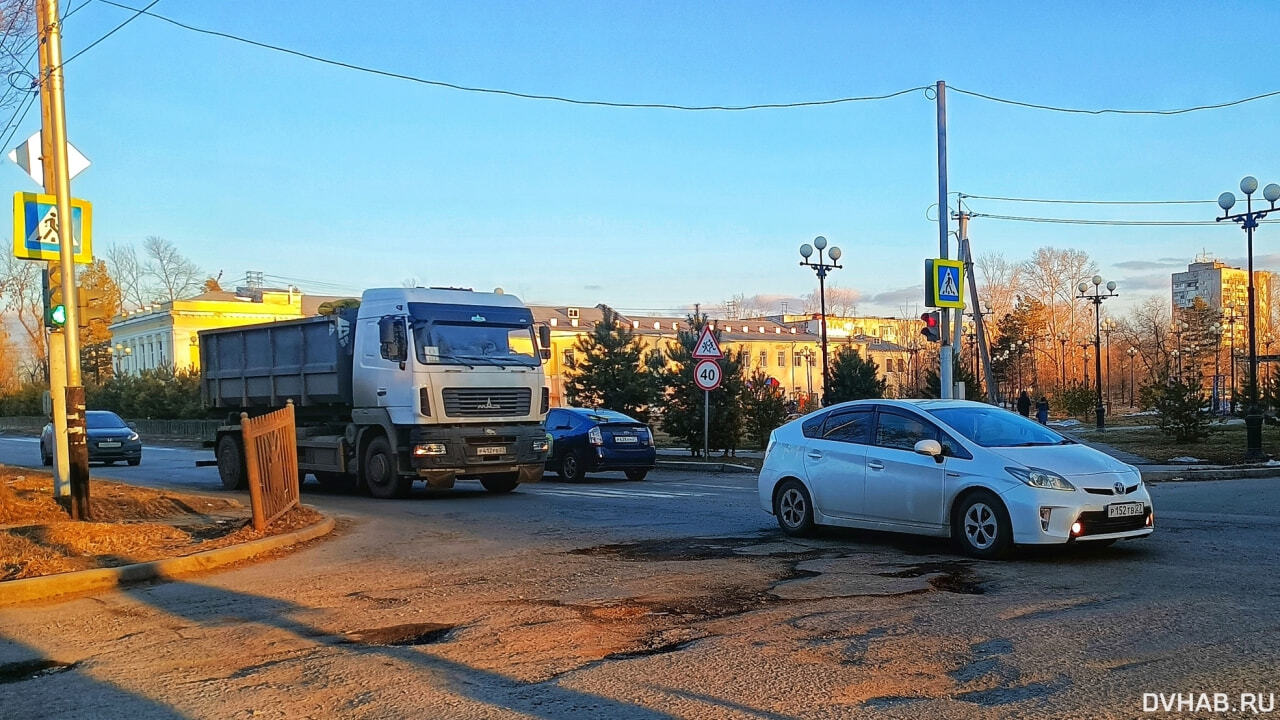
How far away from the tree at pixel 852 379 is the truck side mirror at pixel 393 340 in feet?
56.0

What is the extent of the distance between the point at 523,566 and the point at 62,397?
678cm

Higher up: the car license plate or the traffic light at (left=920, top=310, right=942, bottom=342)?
the traffic light at (left=920, top=310, right=942, bottom=342)

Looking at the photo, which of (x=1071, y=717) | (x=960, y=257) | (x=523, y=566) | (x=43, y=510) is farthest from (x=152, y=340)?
(x=1071, y=717)

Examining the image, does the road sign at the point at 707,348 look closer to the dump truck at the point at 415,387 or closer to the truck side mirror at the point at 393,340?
the dump truck at the point at 415,387

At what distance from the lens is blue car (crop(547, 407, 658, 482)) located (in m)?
21.2

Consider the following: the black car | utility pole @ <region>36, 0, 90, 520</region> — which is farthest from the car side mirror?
the black car

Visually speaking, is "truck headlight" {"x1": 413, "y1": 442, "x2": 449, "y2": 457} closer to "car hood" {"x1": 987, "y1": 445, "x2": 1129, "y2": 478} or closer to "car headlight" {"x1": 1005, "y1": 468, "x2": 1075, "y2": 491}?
"car hood" {"x1": 987, "y1": 445, "x2": 1129, "y2": 478}

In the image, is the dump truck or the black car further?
the black car

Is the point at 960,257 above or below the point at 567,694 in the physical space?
Result: above

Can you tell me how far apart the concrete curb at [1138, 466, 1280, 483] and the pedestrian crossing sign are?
481 centimetres

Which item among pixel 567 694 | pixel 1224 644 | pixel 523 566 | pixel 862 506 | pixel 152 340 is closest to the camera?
pixel 567 694

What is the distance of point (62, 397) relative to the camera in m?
12.9

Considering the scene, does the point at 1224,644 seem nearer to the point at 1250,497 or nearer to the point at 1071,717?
the point at 1071,717

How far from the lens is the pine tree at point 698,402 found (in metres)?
27.0
